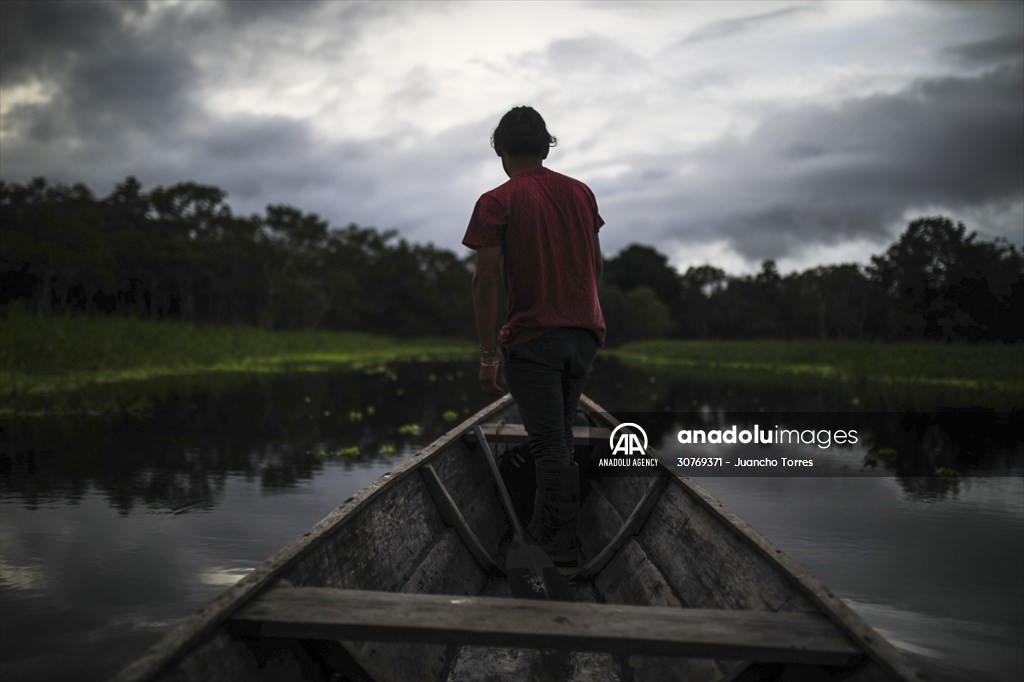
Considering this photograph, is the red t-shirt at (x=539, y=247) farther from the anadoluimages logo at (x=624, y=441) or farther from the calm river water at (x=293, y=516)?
the calm river water at (x=293, y=516)

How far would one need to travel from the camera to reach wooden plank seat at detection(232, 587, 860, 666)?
1483 millimetres

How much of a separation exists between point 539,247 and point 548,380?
0.53 metres

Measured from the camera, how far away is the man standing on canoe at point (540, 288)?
264 cm

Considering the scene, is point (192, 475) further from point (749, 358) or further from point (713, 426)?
point (749, 358)

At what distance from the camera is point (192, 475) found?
231 inches

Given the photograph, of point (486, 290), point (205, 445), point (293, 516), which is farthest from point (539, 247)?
point (205, 445)

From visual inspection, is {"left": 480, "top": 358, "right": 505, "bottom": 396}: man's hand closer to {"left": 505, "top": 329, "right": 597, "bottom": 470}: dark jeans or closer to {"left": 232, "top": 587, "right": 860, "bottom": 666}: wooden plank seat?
{"left": 505, "top": 329, "right": 597, "bottom": 470}: dark jeans

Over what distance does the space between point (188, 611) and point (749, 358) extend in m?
25.4

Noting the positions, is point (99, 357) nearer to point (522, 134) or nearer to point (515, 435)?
point (515, 435)

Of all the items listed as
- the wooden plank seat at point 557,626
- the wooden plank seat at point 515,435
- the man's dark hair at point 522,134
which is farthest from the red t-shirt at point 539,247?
the wooden plank seat at point 515,435

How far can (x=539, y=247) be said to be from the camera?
265cm

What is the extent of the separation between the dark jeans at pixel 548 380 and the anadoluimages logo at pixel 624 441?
108 centimetres

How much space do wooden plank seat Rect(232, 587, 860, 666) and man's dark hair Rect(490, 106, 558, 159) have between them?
185cm

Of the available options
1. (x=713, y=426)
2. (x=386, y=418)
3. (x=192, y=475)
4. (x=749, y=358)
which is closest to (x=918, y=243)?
(x=749, y=358)
